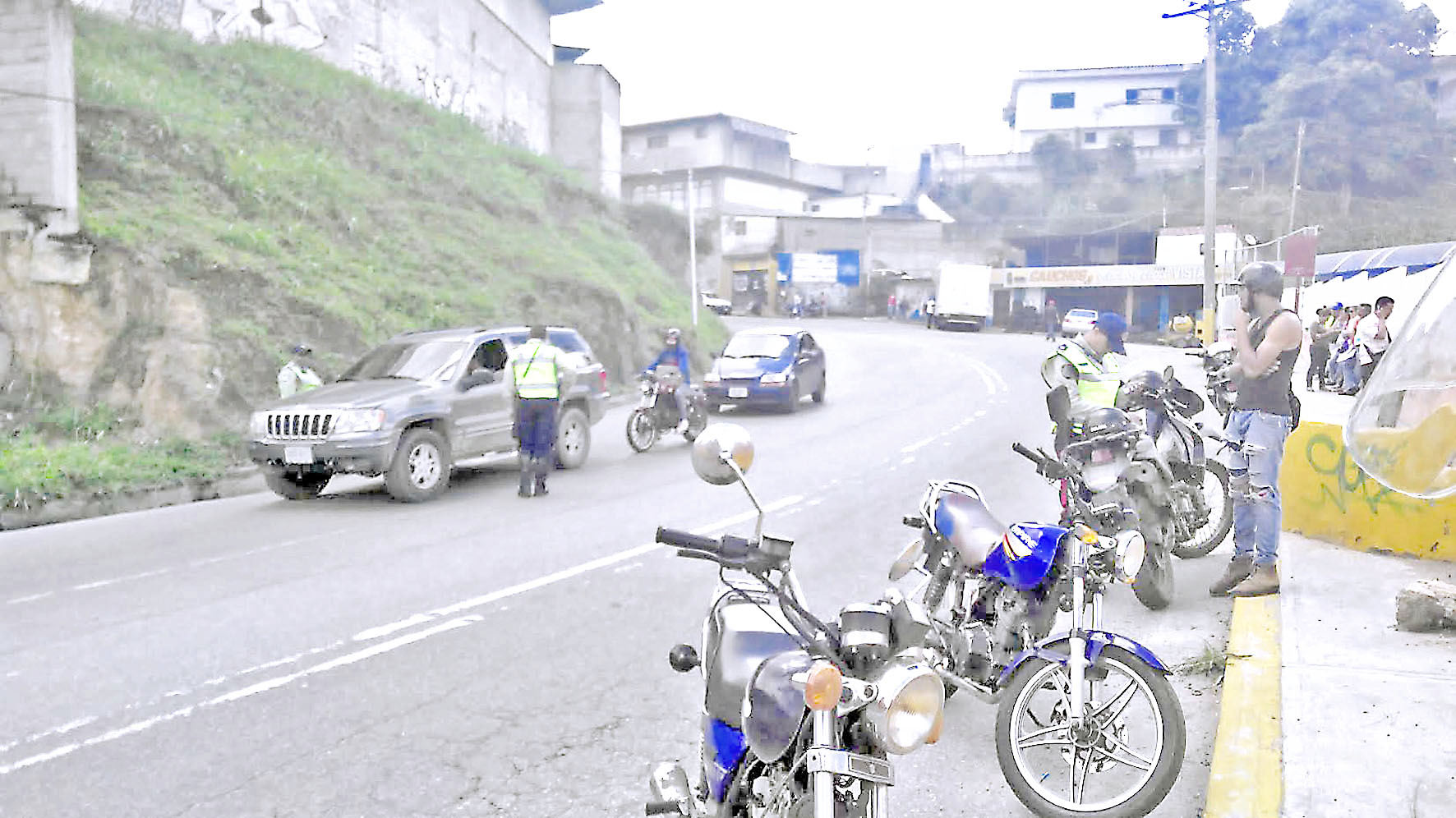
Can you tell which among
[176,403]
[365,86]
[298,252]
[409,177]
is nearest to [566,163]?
[365,86]

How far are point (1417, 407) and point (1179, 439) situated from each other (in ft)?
15.0

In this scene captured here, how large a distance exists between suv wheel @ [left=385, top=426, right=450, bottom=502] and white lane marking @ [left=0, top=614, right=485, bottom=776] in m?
4.71

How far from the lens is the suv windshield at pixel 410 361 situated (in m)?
12.1

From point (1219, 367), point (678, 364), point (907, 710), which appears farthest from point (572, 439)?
point (907, 710)

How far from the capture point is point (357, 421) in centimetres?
1082

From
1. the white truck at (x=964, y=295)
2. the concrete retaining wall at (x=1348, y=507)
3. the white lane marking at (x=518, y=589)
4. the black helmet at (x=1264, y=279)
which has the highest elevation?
the white truck at (x=964, y=295)

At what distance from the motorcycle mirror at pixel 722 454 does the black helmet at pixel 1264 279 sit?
14.3 feet

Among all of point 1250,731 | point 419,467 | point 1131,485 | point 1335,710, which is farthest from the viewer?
point 419,467

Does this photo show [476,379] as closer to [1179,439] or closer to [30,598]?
[30,598]

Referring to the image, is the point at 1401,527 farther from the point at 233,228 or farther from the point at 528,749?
the point at 233,228

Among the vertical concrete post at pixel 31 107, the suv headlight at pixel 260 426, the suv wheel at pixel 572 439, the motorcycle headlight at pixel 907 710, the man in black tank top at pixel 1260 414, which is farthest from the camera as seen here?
the vertical concrete post at pixel 31 107

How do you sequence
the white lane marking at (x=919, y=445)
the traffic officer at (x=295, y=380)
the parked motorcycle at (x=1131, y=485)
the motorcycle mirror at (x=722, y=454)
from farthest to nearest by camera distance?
1. the white lane marking at (x=919, y=445)
2. the traffic officer at (x=295, y=380)
3. the parked motorcycle at (x=1131, y=485)
4. the motorcycle mirror at (x=722, y=454)

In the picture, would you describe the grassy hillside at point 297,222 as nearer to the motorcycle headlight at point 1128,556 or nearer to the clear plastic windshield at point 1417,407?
the motorcycle headlight at point 1128,556

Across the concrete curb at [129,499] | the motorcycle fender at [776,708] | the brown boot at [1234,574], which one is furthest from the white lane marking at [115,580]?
the brown boot at [1234,574]
